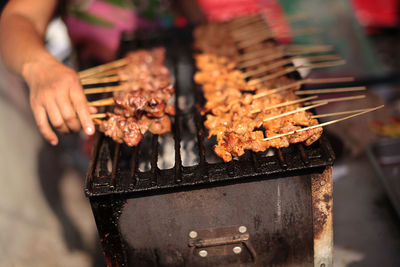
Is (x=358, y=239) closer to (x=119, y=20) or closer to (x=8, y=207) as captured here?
Result: (x=8, y=207)

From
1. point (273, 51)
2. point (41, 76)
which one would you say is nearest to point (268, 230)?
point (273, 51)

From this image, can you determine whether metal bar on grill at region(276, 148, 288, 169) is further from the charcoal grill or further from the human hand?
the human hand

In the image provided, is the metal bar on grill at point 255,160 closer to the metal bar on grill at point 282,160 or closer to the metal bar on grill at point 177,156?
the metal bar on grill at point 282,160

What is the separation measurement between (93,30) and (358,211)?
16.0ft

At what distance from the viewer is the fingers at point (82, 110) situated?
285 centimetres

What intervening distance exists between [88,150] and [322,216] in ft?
14.7

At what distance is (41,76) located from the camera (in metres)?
3.05

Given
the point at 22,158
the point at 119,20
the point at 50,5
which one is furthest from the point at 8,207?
the point at 119,20

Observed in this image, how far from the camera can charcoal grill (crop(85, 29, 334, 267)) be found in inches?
96.2

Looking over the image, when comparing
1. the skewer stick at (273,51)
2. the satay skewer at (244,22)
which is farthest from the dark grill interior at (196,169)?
the satay skewer at (244,22)

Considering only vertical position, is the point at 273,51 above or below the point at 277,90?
above

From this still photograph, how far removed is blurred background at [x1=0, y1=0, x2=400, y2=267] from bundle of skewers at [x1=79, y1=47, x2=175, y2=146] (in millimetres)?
1531

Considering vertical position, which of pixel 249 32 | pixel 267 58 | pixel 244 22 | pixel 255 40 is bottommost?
pixel 267 58

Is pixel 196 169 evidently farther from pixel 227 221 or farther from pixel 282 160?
pixel 282 160
